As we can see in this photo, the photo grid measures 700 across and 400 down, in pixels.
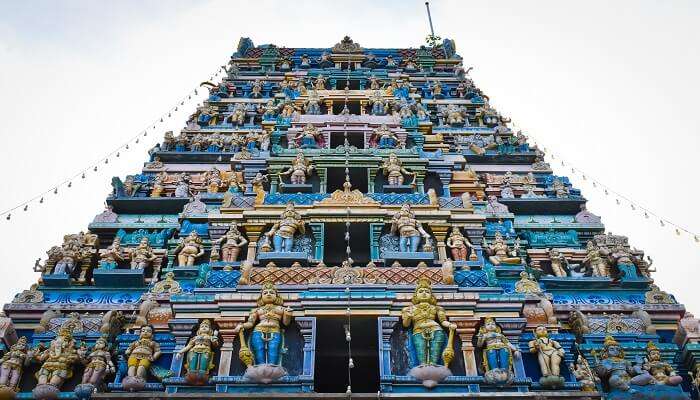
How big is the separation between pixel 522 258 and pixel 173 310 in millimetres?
8242

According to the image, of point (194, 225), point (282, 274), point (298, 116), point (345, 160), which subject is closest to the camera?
point (282, 274)

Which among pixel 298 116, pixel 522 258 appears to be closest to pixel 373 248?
pixel 522 258

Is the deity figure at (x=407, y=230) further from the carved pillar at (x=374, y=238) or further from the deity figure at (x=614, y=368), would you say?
the deity figure at (x=614, y=368)

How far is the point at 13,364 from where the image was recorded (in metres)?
13.6

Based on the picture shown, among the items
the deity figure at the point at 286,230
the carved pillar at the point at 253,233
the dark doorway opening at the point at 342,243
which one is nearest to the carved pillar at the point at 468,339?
the dark doorway opening at the point at 342,243

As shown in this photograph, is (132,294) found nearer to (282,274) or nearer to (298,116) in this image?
(282,274)

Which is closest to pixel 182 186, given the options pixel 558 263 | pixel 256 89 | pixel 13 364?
pixel 13 364

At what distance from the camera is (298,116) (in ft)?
78.0

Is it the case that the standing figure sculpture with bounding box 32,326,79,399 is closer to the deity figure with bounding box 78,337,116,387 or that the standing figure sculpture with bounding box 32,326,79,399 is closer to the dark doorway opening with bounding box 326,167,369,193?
the deity figure with bounding box 78,337,116,387

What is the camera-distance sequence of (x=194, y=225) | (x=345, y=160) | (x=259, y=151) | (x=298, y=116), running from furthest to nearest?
1. (x=298, y=116)
2. (x=259, y=151)
3. (x=345, y=160)
4. (x=194, y=225)

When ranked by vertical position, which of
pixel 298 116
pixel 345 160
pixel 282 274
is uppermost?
pixel 298 116

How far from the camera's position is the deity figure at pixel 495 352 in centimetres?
1284

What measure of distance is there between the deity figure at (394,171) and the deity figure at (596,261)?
474 centimetres

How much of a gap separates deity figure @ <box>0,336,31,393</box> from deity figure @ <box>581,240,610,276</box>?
493 inches
